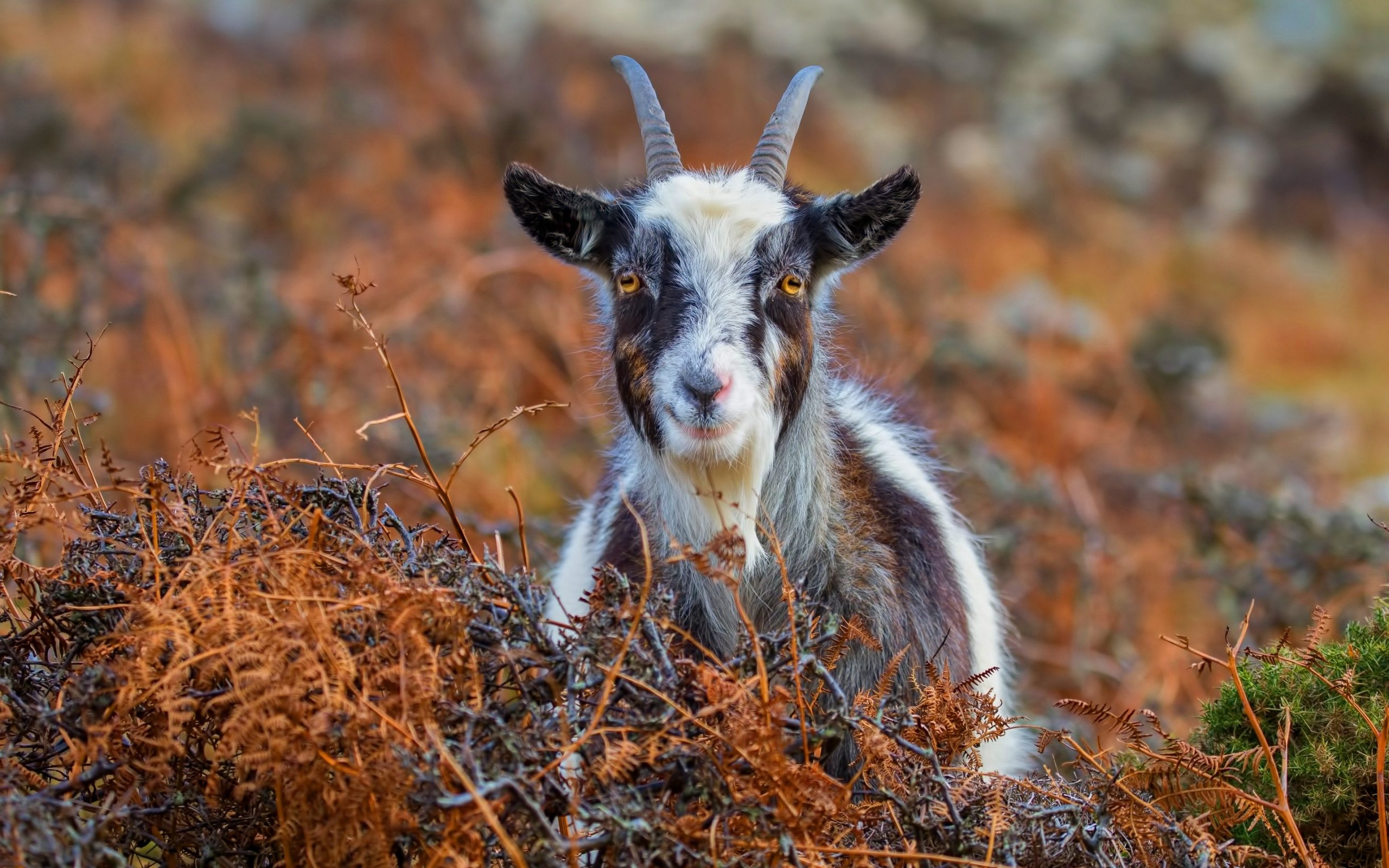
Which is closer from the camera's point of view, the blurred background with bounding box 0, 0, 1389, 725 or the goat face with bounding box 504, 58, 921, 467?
the goat face with bounding box 504, 58, 921, 467

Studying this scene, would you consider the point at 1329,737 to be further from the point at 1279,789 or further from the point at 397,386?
the point at 397,386

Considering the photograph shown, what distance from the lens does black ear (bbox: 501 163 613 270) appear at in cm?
404

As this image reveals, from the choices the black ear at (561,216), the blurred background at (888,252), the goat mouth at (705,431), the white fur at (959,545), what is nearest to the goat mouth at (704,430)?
the goat mouth at (705,431)

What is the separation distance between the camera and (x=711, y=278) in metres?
3.91

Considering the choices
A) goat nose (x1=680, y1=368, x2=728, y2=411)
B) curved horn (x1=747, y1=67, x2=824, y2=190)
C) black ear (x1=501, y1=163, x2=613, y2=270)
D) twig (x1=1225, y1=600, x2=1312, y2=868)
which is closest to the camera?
twig (x1=1225, y1=600, x2=1312, y2=868)

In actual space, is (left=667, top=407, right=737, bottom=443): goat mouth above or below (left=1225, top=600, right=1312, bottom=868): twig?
above

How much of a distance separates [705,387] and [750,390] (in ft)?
0.61

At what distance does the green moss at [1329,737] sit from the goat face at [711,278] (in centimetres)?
161

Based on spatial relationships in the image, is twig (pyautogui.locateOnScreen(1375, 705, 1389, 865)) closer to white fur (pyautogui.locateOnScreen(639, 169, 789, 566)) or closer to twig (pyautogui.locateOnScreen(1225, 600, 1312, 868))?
twig (pyautogui.locateOnScreen(1225, 600, 1312, 868))

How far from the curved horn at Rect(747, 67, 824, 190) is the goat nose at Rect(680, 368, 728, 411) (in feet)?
3.47

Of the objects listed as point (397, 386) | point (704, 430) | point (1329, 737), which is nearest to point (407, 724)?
point (397, 386)

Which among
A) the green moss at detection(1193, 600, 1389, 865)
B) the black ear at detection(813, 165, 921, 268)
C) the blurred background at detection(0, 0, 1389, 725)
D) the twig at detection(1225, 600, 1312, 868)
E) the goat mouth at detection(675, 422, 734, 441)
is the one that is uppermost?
the black ear at detection(813, 165, 921, 268)

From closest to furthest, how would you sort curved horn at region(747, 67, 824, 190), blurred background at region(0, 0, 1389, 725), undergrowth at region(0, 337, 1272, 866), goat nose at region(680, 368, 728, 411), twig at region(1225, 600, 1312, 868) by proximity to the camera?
undergrowth at region(0, 337, 1272, 866) < twig at region(1225, 600, 1312, 868) < goat nose at region(680, 368, 728, 411) < curved horn at region(747, 67, 824, 190) < blurred background at region(0, 0, 1389, 725)

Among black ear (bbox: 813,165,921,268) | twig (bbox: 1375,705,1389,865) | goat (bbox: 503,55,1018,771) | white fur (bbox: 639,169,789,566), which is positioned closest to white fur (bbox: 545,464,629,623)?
goat (bbox: 503,55,1018,771)
